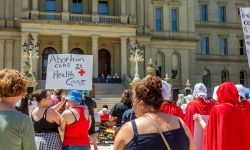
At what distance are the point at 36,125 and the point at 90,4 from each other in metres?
38.6

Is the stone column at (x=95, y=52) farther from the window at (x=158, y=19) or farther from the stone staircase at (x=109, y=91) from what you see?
the window at (x=158, y=19)

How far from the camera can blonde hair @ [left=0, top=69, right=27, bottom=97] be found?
179 inches

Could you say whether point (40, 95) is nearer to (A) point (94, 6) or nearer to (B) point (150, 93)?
(B) point (150, 93)

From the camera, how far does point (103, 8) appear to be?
150 ft

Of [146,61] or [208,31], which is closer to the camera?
[146,61]

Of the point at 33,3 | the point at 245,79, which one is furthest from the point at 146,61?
the point at 245,79

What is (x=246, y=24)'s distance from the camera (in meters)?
9.95

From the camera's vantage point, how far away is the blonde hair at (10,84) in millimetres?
4547

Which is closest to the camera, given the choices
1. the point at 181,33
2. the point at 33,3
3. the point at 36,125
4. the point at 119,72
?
the point at 36,125

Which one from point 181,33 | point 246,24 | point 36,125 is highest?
point 181,33

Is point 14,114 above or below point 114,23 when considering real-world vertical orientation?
below

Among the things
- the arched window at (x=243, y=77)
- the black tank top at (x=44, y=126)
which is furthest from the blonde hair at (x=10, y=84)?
the arched window at (x=243, y=77)

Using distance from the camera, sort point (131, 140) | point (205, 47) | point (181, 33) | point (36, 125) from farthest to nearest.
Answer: point (205, 47) → point (181, 33) → point (36, 125) → point (131, 140)

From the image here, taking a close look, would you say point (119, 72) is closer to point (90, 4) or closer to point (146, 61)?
point (146, 61)
